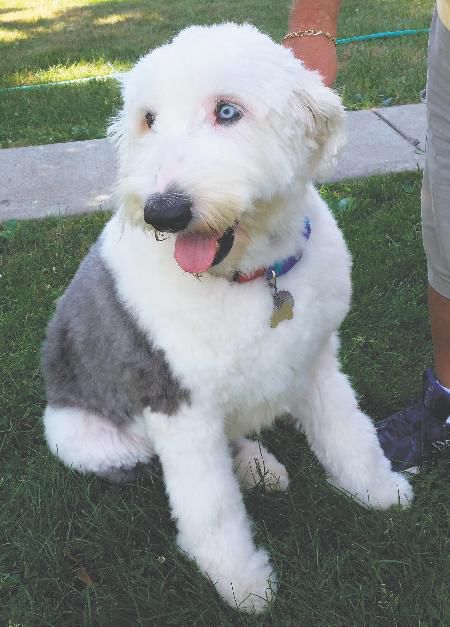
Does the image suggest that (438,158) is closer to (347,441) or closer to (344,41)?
(347,441)

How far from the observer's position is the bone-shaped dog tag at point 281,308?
2031mm

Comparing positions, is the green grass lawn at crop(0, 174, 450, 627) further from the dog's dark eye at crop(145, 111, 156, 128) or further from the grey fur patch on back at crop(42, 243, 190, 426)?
the dog's dark eye at crop(145, 111, 156, 128)

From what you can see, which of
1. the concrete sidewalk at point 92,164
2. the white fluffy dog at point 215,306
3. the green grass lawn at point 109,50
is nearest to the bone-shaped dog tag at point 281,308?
the white fluffy dog at point 215,306

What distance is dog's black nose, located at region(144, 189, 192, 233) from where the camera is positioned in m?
1.56

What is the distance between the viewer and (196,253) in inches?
68.2

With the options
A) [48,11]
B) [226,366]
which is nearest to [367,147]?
[226,366]

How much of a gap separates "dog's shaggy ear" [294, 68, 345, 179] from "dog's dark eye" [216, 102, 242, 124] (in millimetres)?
170

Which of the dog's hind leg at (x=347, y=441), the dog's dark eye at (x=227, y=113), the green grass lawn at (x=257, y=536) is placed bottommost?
the green grass lawn at (x=257, y=536)

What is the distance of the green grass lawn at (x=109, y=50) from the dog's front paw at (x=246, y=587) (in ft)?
13.2

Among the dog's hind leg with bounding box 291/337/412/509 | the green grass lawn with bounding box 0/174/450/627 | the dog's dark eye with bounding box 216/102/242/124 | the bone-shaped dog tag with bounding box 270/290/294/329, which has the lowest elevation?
the green grass lawn with bounding box 0/174/450/627

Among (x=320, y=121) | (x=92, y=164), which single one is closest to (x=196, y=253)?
(x=320, y=121)

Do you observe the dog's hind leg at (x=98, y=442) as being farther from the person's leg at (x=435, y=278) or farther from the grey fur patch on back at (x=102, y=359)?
the person's leg at (x=435, y=278)

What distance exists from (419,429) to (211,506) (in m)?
0.98

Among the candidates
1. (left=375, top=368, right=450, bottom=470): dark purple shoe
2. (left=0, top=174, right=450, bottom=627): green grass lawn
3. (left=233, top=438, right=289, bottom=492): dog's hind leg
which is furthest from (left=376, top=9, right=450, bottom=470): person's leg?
(left=233, top=438, right=289, bottom=492): dog's hind leg
